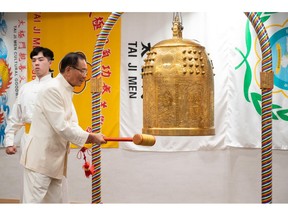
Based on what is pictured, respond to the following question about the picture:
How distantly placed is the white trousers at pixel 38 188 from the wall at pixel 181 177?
7.12 feet

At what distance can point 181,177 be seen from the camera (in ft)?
17.8

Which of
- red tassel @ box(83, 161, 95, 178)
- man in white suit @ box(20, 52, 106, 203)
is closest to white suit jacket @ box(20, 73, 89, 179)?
man in white suit @ box(20, 52, 106, 203)

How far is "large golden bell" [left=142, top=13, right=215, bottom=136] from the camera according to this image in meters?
2.80

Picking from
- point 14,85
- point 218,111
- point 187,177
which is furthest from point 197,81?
point 14,85

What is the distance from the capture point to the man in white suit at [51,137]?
10.5 ft

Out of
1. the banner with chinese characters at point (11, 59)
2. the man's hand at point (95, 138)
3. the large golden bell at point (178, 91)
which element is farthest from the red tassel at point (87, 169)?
the banner with chinese characters at point (11, 59)

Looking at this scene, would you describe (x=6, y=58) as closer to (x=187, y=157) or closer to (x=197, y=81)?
(x=187, y=157)

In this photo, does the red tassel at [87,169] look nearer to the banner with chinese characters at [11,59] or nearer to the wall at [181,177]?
the wall at [181,177]

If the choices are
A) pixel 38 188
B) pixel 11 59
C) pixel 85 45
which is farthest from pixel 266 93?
pixel 11 59

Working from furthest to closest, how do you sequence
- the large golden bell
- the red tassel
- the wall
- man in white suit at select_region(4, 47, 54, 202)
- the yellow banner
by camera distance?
1. the yellow banner
2. the wall
3. man in white suit at select_region(4, 47, 54, 202)
4. the red tassel
5. the large golden bell

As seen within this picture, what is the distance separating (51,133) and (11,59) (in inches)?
105

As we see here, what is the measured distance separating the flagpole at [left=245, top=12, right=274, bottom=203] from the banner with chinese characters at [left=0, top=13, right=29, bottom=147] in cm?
322

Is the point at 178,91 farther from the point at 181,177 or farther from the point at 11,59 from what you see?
the point at 11,59

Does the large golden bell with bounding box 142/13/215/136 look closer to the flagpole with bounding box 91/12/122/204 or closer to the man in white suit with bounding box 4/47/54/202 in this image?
the flagpole with bounding box 91/12/122/204
